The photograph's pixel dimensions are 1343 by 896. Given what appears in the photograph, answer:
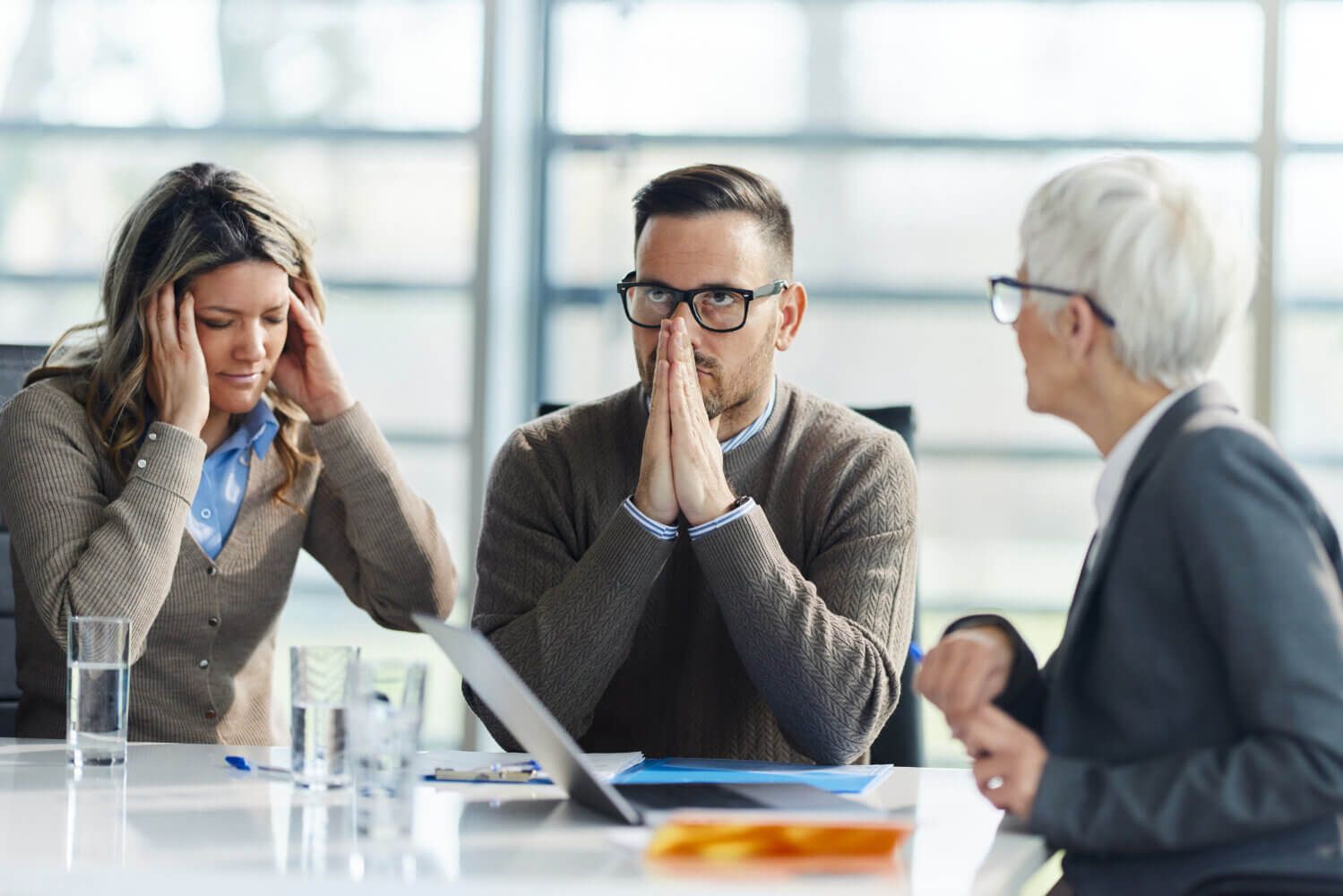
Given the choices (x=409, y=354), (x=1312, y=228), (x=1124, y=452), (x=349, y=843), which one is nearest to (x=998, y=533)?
(x=1312, y=228)

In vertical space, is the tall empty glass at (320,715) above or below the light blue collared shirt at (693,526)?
below

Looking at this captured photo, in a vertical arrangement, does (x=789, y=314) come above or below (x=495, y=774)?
above

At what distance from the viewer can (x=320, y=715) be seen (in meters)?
1.32

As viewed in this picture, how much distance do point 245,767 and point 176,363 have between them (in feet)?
2.39

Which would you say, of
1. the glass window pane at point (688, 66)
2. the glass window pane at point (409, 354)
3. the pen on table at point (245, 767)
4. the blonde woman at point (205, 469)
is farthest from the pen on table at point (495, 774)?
the glass window pane at point (688, 66)

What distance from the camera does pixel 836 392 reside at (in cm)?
365

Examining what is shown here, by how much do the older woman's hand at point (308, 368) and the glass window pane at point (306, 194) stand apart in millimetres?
1589

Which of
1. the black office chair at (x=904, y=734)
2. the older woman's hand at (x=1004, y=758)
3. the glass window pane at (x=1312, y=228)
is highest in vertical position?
the glass window pane at (x=1312, y=228)

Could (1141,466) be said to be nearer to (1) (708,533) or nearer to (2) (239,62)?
(1) (708,533)

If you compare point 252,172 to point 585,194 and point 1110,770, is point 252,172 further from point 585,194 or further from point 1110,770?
point 1110,770

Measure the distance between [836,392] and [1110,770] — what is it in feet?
8.55

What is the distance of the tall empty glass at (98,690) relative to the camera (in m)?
1.42

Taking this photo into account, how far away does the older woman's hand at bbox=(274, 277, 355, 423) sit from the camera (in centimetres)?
210

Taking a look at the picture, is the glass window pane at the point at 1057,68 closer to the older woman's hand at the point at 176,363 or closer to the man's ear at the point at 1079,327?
the older woman's hand at the point at 176,363
